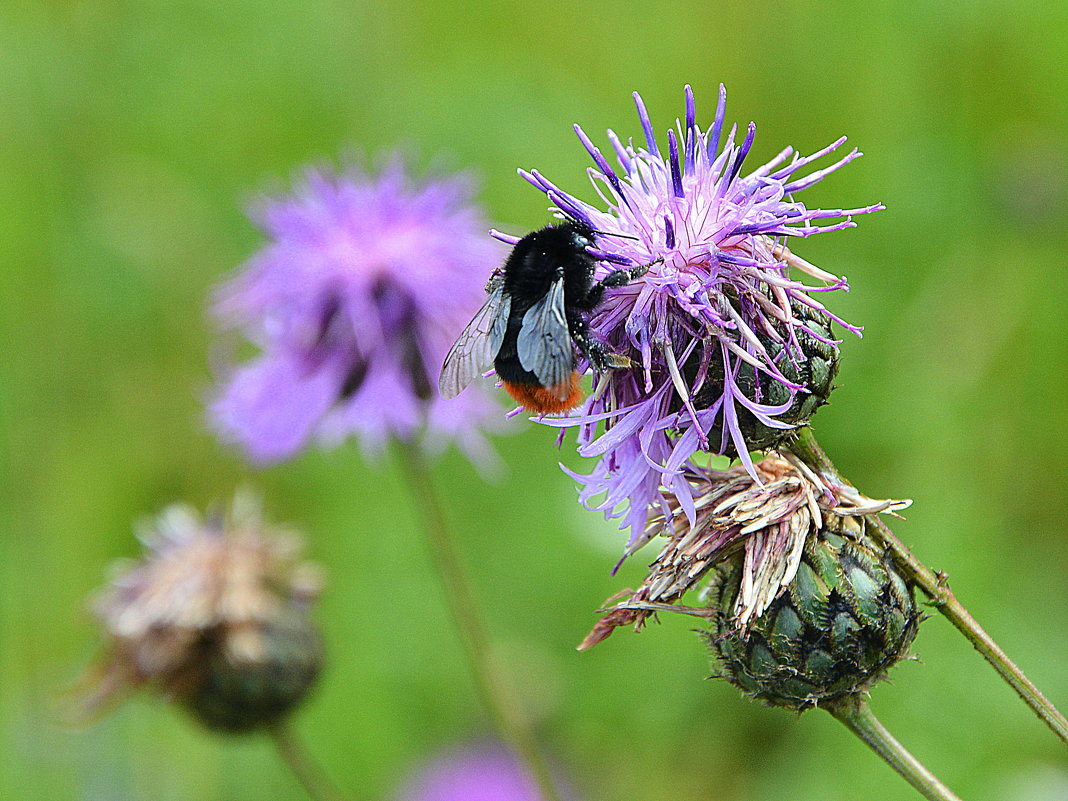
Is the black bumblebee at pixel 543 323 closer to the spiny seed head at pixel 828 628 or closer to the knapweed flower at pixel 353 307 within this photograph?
the spiny seed head at pixel 828 628

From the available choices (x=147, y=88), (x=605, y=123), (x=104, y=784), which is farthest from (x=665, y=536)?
(x=147, y=88)

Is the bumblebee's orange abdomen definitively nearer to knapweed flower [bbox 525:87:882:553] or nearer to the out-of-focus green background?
knapweed flower [bbox 525:87:882:553]

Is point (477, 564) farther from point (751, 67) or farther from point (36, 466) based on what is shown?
point (751, 67)

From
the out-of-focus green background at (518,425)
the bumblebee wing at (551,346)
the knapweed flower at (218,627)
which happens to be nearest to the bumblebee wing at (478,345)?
the bumblebee wing at (551,346)

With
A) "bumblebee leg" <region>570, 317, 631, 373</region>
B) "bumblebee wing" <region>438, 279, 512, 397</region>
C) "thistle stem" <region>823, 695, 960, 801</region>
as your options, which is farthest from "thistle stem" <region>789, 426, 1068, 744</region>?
"bumblebee wing" <region>438, 279, 512, 397</region>

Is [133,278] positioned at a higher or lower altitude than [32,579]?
higher

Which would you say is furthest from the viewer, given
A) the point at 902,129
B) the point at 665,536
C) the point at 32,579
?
the point at 902,129

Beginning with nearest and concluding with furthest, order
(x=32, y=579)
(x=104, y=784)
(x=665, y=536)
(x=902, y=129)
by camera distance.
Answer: (x=665, y=536) → (x=104, y=784) → (x=32, y=579) → (x=902, y=129)
